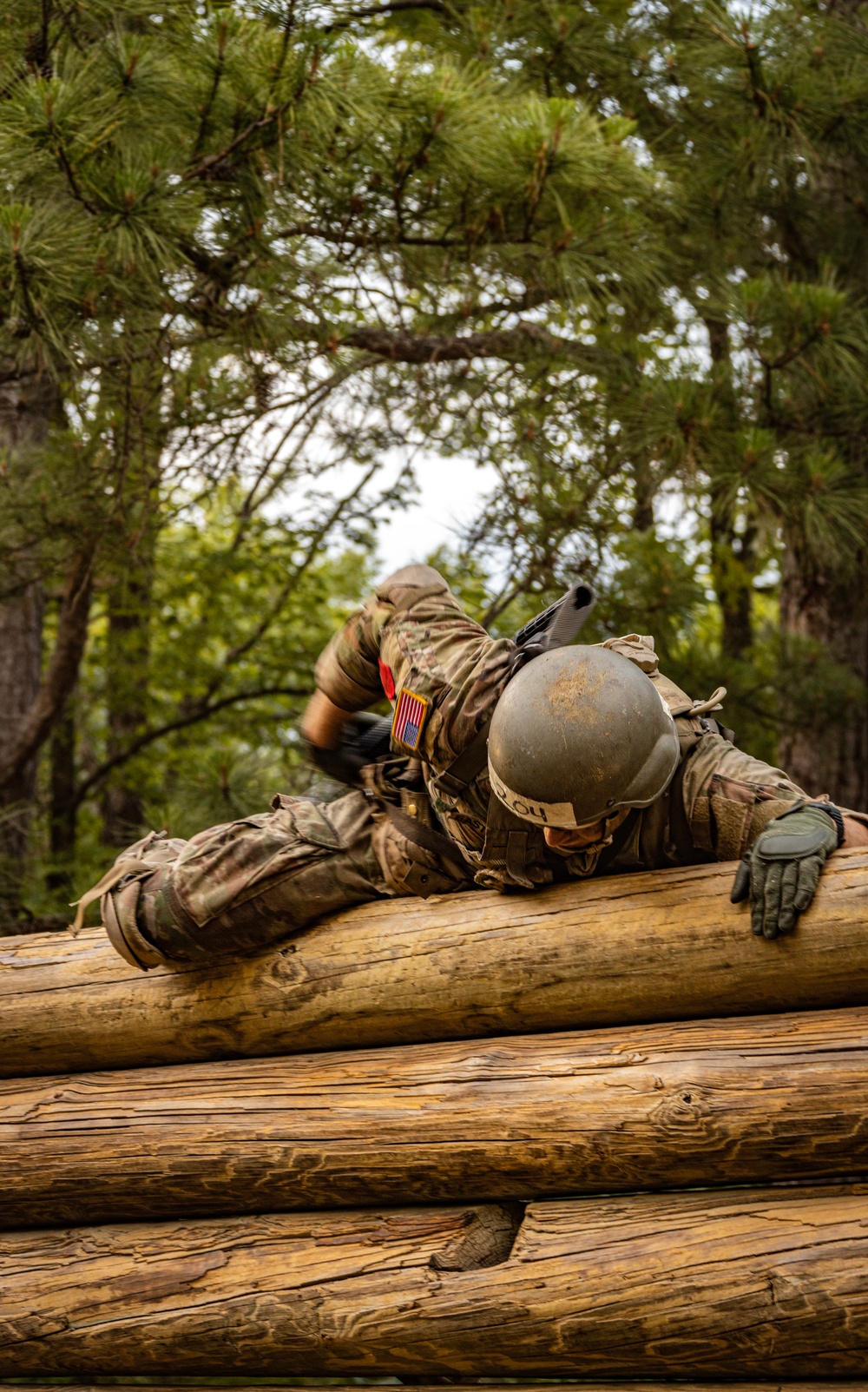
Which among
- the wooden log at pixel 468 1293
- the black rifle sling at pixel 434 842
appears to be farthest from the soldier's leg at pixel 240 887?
the wooden log at pixel 468 1293

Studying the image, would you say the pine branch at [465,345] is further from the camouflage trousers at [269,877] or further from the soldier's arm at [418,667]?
the camouflage trousers at [269,877]

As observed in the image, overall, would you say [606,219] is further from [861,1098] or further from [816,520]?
[861,1098]

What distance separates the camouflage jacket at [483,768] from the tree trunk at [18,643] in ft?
10.8

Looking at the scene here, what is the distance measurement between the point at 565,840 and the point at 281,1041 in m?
1.07

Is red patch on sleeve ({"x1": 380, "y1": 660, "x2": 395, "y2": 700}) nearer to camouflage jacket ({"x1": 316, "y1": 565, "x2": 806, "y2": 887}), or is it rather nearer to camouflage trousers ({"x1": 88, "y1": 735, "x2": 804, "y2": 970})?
camouflage jacket ({"x1": 316, "y1": 565, "x2": 806, "y2": 887})

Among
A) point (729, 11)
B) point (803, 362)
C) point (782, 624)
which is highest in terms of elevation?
point (729, 11)

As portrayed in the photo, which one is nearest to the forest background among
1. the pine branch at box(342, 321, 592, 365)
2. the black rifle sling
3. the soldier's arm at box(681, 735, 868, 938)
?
the pine branch at box(342, 321, 592, 365)

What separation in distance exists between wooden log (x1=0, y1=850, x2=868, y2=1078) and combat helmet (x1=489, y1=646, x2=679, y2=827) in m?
0.33

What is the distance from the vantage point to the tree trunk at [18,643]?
6.16 meters

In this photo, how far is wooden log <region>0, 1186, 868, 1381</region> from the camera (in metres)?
2.56

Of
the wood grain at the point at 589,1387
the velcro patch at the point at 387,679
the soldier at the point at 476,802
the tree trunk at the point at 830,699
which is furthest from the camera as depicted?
the tree trunk at the point at 830,699

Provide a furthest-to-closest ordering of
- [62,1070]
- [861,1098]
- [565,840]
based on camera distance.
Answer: [62,1070] < [565,840] < [861,1098]

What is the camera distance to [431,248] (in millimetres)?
5348

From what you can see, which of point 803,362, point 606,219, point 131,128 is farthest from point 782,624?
point 131,128
